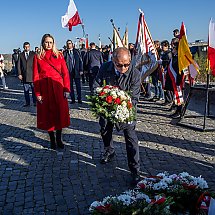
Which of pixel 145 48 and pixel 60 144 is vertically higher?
pixel 145 48

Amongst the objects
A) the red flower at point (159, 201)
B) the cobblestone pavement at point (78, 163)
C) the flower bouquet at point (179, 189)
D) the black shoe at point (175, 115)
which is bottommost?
the cobblestone pavement at point (78, 163)

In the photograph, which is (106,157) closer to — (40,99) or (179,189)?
(40,99)

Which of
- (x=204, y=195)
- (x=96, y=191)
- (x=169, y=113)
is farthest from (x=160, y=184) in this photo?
(x=169, y=113)

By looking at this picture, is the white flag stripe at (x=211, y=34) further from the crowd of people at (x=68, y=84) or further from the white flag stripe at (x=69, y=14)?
the white flag stripe at (x=69, y=14)

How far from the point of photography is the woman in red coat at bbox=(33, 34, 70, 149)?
5.43 meters

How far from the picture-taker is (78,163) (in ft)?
16.5

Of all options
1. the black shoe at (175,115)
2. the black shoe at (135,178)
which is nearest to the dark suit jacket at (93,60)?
the black shoe at (175,115)

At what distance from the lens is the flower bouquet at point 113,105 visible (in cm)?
372

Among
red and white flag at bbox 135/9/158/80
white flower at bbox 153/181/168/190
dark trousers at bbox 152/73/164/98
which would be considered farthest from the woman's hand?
dark trousers at bbox 152/73/164/98

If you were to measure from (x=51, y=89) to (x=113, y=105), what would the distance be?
2.10 metres

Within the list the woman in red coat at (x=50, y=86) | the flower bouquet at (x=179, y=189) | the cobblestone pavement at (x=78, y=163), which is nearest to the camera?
the flower bouquet at (x=179, y=189)

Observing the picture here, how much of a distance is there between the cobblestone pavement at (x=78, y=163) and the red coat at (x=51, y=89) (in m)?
0.60

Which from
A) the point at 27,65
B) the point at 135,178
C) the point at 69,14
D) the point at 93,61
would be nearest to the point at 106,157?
the point at 135,178

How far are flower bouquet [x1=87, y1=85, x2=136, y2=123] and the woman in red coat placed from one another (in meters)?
1.70
